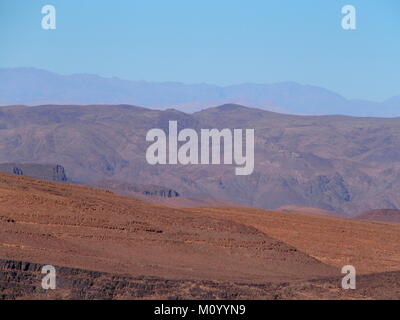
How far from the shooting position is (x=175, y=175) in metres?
157

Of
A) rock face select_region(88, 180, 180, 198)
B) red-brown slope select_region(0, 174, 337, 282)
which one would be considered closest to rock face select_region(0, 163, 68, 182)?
rock face select_region(88, 180, 180, 198)

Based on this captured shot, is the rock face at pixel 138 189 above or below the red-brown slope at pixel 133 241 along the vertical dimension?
above

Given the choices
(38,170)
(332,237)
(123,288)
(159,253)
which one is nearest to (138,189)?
(38,170)

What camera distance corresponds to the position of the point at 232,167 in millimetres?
155250

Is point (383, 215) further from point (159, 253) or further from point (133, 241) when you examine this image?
point (159, 253)

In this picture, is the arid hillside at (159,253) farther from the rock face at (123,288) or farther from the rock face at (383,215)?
the rock face at (383,215)

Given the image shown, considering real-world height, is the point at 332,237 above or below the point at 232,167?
below

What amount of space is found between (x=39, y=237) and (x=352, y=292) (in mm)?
11052

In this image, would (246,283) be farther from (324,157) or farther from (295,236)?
(324,157)

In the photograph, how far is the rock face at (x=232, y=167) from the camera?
493 ft

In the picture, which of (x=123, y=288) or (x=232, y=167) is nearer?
(x=123, y=288)

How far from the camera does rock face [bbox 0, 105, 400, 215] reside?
150 m

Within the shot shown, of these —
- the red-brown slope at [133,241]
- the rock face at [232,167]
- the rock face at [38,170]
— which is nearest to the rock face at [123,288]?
the red-brown slope at [133,241]
